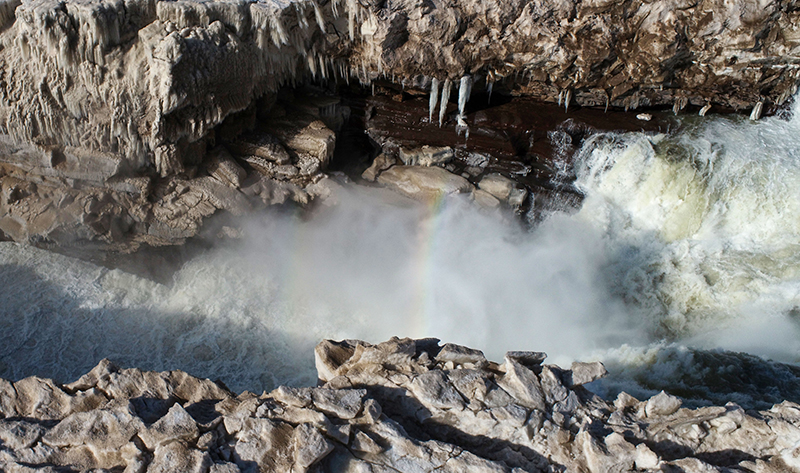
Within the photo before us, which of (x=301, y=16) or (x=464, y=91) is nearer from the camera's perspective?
(x=301, y=16)

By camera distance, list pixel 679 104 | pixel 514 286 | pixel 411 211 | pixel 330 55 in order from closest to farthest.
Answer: pixel 514 286 → pixel 411 211 → pixel 330 55 → pixel 679 104

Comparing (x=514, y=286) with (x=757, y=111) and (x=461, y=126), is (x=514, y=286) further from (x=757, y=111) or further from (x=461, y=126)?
(x=757, y=111)

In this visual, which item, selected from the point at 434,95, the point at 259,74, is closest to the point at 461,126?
the point at 434,95

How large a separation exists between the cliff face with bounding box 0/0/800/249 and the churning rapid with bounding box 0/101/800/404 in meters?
0.98

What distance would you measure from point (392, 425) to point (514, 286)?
566 centimetres

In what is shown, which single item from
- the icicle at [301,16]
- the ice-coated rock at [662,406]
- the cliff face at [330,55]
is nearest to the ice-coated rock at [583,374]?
the ice-coated rock at [662,406]

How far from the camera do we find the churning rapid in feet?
26.2

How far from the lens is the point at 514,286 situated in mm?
9703

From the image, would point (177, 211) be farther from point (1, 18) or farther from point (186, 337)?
point (1, 18)

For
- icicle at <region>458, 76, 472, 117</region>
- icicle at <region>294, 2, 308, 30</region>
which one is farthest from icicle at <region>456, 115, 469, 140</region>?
icicle at <region>294, 2, 308, 30</region>

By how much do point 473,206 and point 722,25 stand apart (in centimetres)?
598

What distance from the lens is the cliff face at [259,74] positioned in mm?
8109

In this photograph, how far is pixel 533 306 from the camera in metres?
9.34

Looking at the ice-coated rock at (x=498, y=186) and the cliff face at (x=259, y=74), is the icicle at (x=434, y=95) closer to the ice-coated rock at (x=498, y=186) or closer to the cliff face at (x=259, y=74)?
the cliff face at (x=259, y=74)
